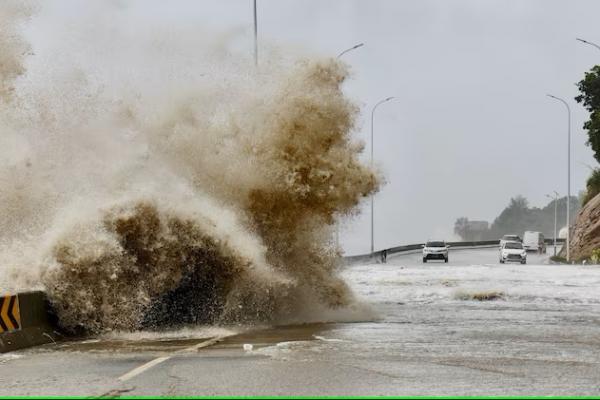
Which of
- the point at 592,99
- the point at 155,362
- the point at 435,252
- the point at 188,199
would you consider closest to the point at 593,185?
the point at 592,99

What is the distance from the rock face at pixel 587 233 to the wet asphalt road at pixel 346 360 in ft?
174

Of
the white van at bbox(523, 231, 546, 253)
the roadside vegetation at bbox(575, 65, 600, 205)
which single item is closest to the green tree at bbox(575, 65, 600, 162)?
the roadside vegetation at bbox(575, 65, 600, 205)

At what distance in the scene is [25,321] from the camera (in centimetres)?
1397

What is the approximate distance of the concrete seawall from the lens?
13.4 metres

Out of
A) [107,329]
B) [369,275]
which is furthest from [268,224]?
[369,275]

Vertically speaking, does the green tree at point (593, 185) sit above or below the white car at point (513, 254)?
above

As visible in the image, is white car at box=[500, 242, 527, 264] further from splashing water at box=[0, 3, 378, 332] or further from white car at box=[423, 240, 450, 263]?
splashing water at box=[0, 3, 378, 332]

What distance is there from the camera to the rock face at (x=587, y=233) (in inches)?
2785

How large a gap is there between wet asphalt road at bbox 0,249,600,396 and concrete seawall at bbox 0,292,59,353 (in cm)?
36

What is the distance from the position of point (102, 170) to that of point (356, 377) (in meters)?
8.76

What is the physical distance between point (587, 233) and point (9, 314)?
63.3m

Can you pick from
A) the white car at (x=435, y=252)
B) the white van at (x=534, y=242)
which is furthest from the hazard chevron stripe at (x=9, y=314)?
the white van at (x=534, y=242)

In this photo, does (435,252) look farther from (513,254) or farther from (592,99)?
(592,99)

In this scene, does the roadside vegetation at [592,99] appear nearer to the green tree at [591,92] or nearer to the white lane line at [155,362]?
the green tree at [591,92]
